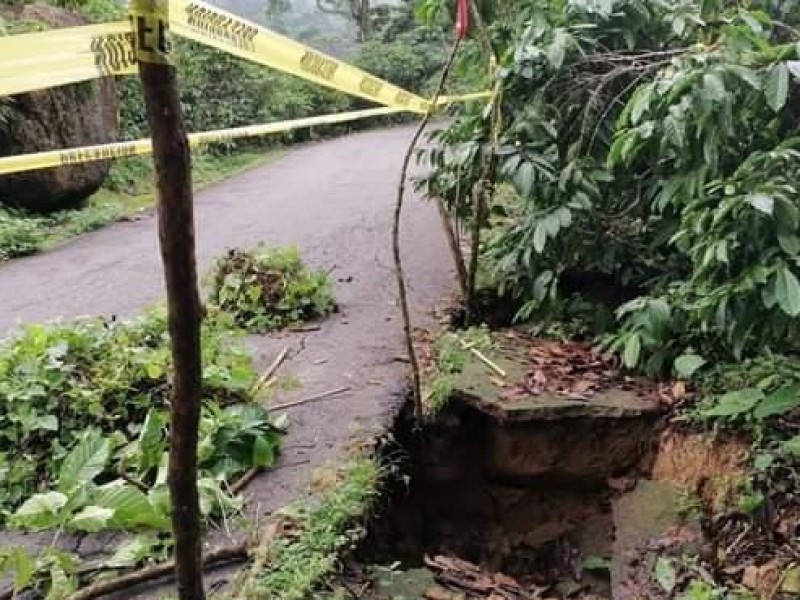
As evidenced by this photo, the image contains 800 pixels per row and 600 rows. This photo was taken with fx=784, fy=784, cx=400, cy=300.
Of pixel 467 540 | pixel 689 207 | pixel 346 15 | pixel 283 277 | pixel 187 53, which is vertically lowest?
pixel 467 540

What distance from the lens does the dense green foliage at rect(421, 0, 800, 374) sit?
2607 millimetres

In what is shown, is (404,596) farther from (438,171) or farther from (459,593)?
(438,171)

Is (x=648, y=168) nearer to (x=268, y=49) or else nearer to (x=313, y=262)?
(x=268, y=49)

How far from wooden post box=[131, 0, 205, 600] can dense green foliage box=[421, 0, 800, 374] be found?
179cm

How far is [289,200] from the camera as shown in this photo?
819 centimetres

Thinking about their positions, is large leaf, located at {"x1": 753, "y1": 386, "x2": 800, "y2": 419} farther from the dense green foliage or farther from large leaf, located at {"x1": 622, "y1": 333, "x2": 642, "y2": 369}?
large leaf, located at {"x1": 622, "y1": 333, "x2": 642, "y2": 369}

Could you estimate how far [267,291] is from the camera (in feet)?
13.8

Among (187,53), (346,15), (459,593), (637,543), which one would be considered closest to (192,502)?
(459,593)

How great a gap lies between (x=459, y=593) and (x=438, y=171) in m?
2.31

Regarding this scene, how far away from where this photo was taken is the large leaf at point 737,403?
2.95 metres

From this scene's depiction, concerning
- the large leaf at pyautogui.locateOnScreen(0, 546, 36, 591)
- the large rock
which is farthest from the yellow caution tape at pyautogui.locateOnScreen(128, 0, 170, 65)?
the large rock

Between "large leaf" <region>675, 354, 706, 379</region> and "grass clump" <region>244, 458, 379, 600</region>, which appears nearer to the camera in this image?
"grass clump" <region>244, 458, 379, 600</region>

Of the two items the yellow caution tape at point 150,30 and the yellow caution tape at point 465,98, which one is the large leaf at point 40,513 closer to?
the yellow caution tape at point 150,30

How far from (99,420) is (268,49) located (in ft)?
4.74
